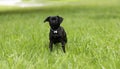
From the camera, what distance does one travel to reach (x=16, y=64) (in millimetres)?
5262

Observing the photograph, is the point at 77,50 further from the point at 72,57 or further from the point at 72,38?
the point at 72,38

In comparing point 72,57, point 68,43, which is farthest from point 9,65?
point 68,43

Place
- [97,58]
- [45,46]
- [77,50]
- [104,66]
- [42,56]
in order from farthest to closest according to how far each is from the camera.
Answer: [45,46] → [77,50] → [42,56] → [97,58] → [104,66]

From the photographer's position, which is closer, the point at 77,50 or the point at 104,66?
the point at 104,66

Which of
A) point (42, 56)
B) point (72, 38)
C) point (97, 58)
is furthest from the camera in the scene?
point (72, 38)

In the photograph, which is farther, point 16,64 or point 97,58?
point 97,58

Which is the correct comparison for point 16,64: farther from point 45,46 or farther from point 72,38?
point 72,38

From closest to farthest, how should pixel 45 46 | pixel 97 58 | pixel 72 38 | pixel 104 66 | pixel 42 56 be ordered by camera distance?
pixel 104 66 → pixel 97 58 → pixel 42 56 → pixel 45 46 → pixel 72 38

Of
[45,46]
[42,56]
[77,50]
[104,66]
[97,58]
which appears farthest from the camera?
[45,46]

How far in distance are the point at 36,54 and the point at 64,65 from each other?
49.7 inches

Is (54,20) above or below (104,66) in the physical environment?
above

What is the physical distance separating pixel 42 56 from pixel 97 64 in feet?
4.76

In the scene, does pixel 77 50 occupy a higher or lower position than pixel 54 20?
lower

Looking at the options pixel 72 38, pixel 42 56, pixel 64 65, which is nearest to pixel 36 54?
pixel 42 56
